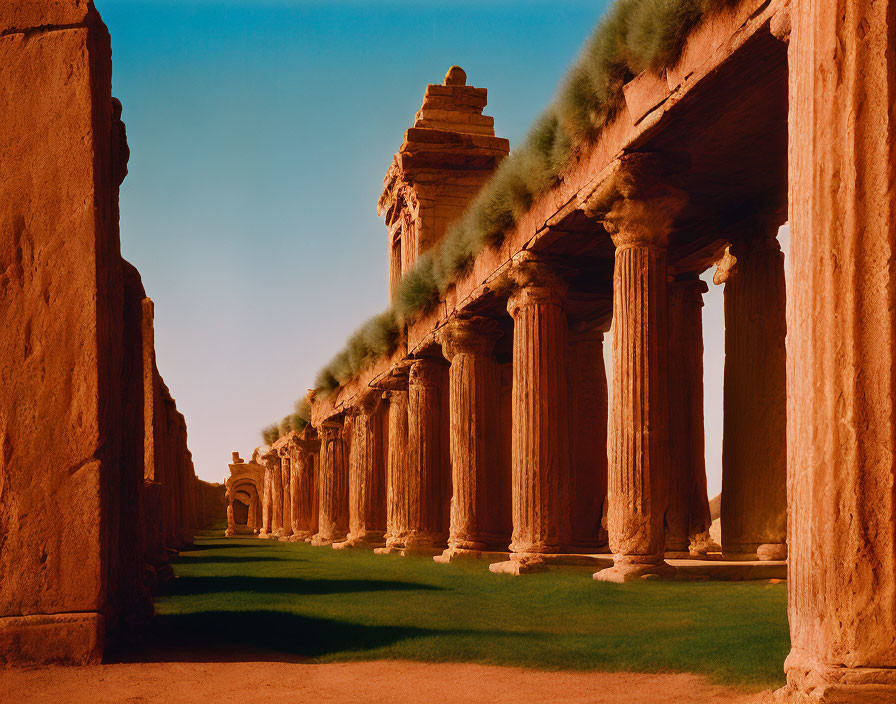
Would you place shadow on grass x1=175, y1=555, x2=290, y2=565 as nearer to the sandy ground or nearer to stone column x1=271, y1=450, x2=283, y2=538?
the sandy ground

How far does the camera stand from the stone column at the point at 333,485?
2764 cm

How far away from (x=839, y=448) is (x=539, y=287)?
830 centimetres

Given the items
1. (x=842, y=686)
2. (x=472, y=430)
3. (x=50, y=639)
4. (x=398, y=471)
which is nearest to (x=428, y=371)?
(x=398, y=471)

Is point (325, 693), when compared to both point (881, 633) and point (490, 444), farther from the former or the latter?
point (490, 444)

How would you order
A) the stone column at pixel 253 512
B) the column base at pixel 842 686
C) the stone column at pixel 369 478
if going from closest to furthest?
the column base at pixel 842 686 → the stone column at pixel 369 478 → the stone column at pixel 253 512

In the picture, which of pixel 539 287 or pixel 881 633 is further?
pixel 539 287

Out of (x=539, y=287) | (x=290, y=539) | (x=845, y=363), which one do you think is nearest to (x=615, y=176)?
(x=539, y=287)

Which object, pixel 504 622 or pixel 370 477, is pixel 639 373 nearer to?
pixel 504 622

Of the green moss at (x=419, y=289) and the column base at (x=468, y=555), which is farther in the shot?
the green moss at (x=419, y=289)

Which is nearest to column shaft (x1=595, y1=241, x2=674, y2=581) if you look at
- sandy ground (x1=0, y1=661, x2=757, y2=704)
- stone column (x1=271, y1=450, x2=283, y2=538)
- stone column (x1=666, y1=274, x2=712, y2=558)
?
stone column (x1=666, y1=274, x2=712, y2=558)

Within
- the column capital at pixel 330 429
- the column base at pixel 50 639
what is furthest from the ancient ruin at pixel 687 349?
the column base at pixel 50 639

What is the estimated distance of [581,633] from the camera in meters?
7.17

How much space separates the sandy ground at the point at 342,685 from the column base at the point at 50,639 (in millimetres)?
97

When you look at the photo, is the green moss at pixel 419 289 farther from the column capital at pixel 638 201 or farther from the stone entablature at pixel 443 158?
the column capital at pixel 638 201
